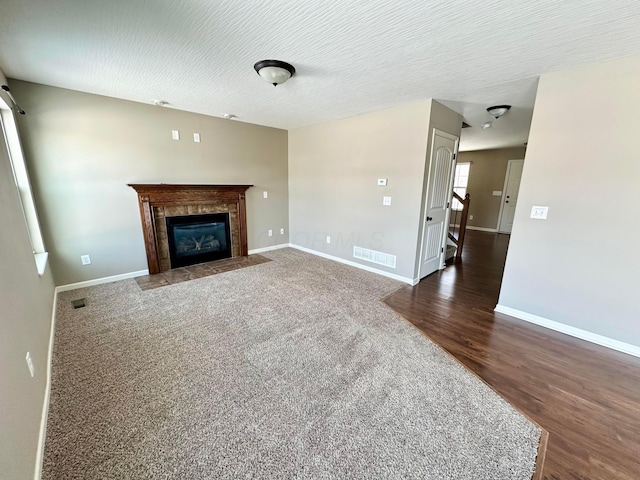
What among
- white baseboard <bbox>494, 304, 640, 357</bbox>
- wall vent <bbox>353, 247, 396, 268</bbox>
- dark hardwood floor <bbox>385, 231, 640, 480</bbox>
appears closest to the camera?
dark hardwood floor <bbox>385, 231, 640, 480</bbox>

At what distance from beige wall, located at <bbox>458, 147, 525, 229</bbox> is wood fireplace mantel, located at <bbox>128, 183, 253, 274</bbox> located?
7201 millimetres

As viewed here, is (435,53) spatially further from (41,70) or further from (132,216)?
(132,216)

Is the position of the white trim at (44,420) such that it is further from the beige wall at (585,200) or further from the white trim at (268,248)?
the beige wall at (585,200)

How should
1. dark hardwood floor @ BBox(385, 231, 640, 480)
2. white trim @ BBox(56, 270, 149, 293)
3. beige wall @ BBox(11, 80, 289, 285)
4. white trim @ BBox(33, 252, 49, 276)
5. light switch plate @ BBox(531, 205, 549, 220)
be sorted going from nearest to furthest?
dark hardwood floor @ BBox(385, 231, 640, 480) < white trim @ BBox(33, 252, 49, 276) < light switch plate @ BBox(531, 205, 549, 220) < beige wall @ BBox(11, 80, 289, 285) < white trim @ BBox(56, 270, 149, 293)

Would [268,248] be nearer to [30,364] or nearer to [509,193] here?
[30,364]

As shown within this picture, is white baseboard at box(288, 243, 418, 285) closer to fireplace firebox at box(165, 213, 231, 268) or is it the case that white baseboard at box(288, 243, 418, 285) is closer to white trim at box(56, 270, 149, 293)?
fireplace firebox at box(165, 213, 231, 268)

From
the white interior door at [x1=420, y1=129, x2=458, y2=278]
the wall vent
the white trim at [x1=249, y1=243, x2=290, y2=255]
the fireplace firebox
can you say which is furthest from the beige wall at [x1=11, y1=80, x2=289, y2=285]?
the white interior door at [x1=420, y1=129, x2=458, y2=278]

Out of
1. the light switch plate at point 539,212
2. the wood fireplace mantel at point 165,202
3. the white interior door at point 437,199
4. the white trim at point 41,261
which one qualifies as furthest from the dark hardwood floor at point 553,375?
the white trim at point 41,261

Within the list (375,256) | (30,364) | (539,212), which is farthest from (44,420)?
(539,212)

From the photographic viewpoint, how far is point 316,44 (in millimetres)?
1941

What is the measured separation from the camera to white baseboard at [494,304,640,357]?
7.42ft

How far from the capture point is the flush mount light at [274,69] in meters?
2.21

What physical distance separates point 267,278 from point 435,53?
3.25 m

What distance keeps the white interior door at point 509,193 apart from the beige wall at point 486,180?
118 mm
